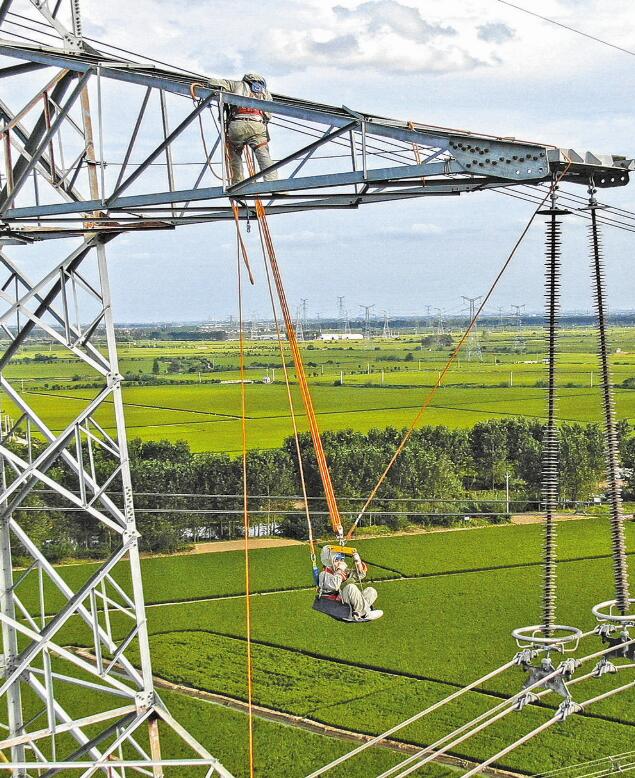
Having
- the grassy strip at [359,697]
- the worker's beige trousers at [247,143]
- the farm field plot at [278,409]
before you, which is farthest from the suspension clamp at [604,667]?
the farm field plot at [278,409]

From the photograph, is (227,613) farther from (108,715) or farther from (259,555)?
(108,715)

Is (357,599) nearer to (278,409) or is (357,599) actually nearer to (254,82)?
(254,82)

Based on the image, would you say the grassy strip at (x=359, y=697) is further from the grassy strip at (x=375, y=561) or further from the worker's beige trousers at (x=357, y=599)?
the worker's beige trousers at (x=357, y=599)

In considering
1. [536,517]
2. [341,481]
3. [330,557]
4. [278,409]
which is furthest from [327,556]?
[278,409]

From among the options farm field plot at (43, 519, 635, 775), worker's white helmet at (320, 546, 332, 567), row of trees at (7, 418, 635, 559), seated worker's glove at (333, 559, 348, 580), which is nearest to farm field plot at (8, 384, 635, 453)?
row of trees at (7, 418, 635, 559)

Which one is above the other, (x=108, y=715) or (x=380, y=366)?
(x=380, y=366)

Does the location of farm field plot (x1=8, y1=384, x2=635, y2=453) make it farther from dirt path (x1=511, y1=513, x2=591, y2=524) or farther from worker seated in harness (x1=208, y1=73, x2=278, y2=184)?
worker seated in harness (x1=208, y1=73, x2=278, y2=184)

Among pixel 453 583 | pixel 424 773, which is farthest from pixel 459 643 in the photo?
pixel 424 773
